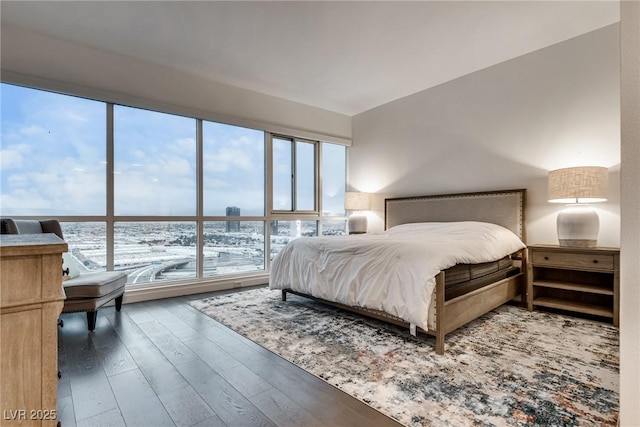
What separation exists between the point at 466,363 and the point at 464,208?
2.44 metres

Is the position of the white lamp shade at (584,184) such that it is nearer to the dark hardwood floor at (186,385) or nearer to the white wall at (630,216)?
the white wall at (630,216)

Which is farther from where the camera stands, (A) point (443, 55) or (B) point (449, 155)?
(B) point (449, 155)

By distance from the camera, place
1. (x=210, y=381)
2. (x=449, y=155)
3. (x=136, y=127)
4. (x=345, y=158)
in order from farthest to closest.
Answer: (x=345, y=158), (x=449, y=155), (x=136, y=127), (x=210, y=381)

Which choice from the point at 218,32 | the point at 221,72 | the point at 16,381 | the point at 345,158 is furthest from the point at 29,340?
the point at 345,158

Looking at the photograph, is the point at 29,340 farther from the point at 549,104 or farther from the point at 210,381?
the point at 549,104

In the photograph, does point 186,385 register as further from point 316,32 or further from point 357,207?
point 357,207

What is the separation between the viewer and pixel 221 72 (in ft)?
13.0

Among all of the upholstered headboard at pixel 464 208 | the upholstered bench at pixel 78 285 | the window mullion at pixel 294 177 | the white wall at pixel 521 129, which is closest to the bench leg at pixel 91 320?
the upholstered bench at pixel 78 285

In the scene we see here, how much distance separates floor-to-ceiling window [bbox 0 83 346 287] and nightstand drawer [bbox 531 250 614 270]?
10.5 feet

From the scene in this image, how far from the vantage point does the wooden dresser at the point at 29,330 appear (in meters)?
0.84

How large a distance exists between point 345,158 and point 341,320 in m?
3.60

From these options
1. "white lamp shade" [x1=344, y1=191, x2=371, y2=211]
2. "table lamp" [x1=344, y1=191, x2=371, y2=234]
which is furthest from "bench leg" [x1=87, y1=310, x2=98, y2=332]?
"white lamp shade" [x1=344, y1=191, x2=371, y2=211]

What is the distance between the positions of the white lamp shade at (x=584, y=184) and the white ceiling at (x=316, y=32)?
143 centimetres

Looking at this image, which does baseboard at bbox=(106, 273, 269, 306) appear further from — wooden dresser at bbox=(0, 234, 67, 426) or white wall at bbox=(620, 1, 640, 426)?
white wall at bbox=(620, 1, 640, 426)
